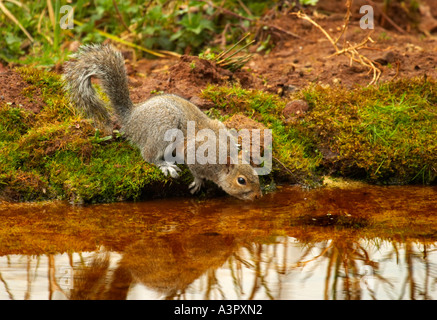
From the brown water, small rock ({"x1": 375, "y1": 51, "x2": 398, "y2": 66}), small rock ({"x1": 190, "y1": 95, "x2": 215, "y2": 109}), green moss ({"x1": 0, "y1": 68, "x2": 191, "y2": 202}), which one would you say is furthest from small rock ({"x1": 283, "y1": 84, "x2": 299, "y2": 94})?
green moss ({"x1": 0, "y1": 68, "x2": 191, "y2": 202})

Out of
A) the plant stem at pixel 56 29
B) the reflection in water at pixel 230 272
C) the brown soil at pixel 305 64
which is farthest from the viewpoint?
the plant stem at pixel 56 29

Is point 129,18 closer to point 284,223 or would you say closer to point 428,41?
point 428,41

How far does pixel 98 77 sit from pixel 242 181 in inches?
66.5

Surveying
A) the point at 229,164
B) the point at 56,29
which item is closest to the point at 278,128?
the point at 229,164

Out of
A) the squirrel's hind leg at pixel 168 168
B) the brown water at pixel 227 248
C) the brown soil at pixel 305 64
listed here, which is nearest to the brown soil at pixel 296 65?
the brown soil at pixel 305 64

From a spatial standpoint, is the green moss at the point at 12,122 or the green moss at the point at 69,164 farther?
the green moss at the point at 12,122

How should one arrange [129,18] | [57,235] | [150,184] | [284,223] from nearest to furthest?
[57,235]
[284,223]
[150,184]
[129,18]

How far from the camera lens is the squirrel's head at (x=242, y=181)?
4609 mm

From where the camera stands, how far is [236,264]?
3.33 meters

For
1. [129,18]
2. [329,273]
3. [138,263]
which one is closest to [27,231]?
[138,263]

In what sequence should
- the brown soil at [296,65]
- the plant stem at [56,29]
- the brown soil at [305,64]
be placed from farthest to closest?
the plant stem at [56,29] → the brown soil at [305,64] → the brown soil at [296,65]

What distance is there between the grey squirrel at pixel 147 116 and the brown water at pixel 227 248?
0.76ft

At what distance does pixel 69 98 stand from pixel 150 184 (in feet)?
4.02

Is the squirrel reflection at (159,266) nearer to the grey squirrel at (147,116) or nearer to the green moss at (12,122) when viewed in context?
the grey squirrel at (147,116)
